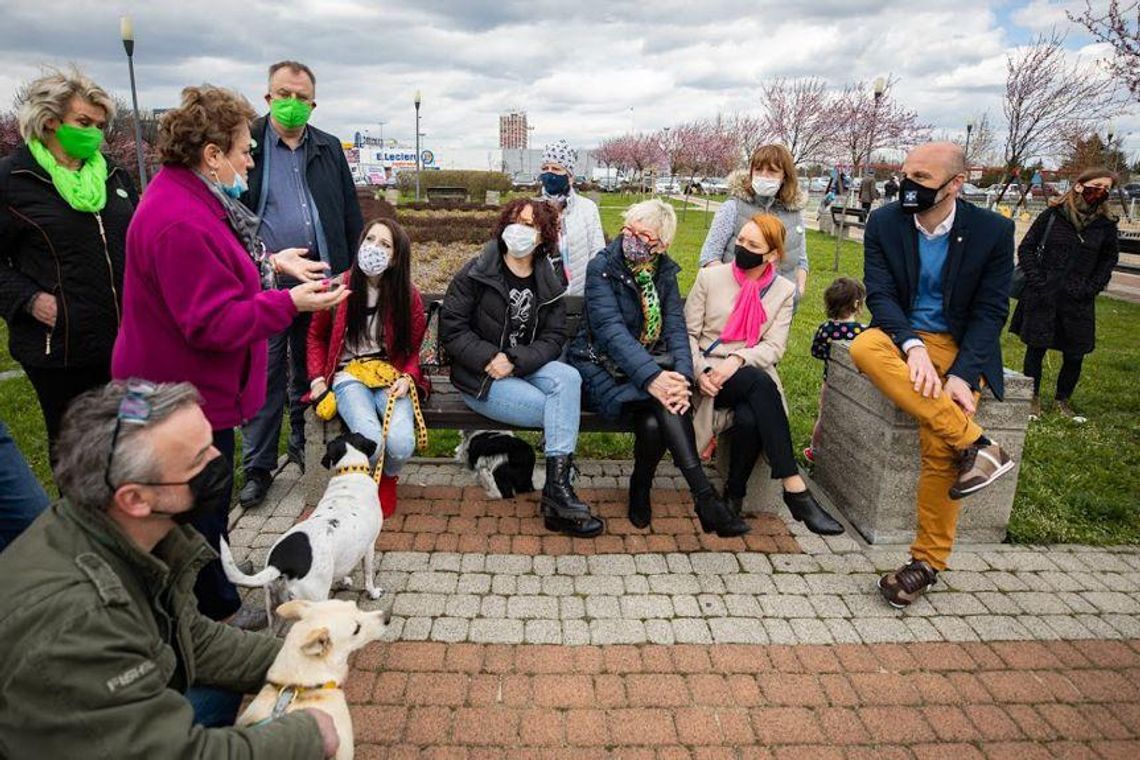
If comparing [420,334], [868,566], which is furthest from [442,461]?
[868,566]

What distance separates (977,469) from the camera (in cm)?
361

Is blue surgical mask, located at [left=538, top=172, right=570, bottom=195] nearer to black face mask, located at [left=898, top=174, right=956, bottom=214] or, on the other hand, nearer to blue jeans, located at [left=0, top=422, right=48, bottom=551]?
black face mask, located at [left=898, top=174, right=956, bottom=214]

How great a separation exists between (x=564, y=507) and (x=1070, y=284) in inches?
200

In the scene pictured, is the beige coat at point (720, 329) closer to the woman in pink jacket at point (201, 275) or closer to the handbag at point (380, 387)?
the handbag at point (380, 387)

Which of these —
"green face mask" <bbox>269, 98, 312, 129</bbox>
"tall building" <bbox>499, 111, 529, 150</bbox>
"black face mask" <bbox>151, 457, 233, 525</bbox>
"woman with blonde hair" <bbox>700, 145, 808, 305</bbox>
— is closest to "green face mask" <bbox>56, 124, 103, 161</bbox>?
"green face mask" <bbox>269, 98, 312, 129</bbox>

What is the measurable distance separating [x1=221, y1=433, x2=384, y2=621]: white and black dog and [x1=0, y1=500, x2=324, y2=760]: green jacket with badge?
1.04 meters

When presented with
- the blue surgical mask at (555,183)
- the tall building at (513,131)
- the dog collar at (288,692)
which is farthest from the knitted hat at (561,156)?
the tall building at (513,131)

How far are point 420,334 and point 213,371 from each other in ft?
5.34

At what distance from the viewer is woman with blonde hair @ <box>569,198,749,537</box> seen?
4.19 meters

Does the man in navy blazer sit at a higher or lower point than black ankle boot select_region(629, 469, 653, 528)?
higher

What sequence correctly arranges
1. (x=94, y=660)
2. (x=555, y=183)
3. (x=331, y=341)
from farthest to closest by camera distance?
(x=555, y=183), (x=331, y=341), (x=94, y=660)

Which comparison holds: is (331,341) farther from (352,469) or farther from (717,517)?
(717,517)

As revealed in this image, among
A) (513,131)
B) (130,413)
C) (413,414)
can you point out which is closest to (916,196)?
(413,414)

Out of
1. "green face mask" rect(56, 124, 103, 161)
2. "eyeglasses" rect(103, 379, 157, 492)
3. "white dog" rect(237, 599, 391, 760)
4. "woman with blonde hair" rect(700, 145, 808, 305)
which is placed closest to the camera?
"eyeglasses" rect(103, 379, 157, 492)
